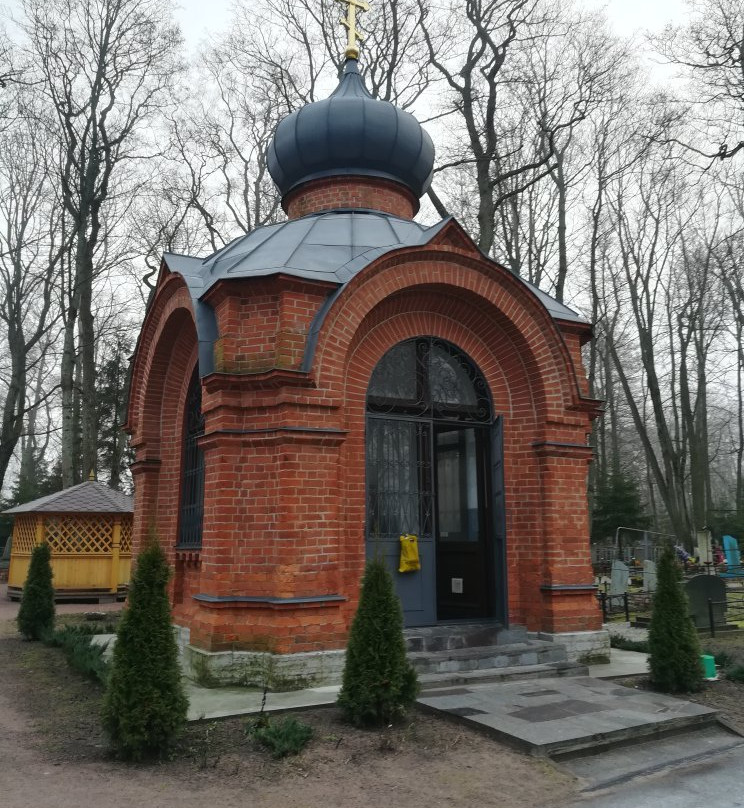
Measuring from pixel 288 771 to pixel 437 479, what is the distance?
4.44m

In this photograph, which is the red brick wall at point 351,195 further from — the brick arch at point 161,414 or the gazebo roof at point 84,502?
the gazebo roof at point 84,502

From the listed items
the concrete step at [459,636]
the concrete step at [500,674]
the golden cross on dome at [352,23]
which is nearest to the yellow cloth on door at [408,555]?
the concrete step at [459,636]

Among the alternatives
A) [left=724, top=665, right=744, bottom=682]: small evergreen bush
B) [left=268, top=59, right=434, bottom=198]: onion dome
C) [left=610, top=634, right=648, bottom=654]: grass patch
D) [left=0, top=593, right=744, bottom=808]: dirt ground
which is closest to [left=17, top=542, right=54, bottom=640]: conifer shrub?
[left=0, top=593, right=744, bottom=808]: dirt ground

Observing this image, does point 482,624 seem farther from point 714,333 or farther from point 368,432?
point 714,333

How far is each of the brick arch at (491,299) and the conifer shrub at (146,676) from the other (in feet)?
10.8

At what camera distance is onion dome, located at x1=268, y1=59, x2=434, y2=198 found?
394 inches

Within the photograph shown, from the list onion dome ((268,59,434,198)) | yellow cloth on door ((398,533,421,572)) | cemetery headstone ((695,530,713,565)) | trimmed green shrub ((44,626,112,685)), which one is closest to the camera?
trimmed green shrub ((44,626,112,685))

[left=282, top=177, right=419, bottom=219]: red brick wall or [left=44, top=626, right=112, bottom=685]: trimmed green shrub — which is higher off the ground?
[left=282, top=177, right=419, bottom=219]: red brick wall

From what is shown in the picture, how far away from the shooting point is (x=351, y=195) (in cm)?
1009

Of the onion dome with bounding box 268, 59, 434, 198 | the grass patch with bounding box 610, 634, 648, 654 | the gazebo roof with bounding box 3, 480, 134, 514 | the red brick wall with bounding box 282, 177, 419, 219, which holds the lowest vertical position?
the grass patch with bounding box 610, 634, 648, 654

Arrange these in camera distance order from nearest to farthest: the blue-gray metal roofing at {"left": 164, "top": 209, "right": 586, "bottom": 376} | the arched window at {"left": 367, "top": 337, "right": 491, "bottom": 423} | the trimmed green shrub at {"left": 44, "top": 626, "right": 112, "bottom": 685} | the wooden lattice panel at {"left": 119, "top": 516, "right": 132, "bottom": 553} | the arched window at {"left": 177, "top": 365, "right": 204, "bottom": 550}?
the trimmed green shrub at {"left": 44, "top": 626, "right": 112, "bottom": 685}, the blue-gray metal roofing at {"left": 164, "top": 209, "right": 586, "bottom": 376}, the arched window at {"left": 367, "top": 337, "right": 491, "bottom": 423}, the arched window at {"left": 177, "top": 365, "right": 204, "bottom": 550}, the wooden lattice panel at {"left": 119, "top": 516, "right": 132, "bottom": 553}

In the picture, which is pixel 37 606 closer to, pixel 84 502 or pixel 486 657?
pixel 84 502

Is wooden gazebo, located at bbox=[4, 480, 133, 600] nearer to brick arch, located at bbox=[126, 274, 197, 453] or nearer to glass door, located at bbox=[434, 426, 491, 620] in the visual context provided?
brick arch, located at bbox=[126, 274, 197, 453]

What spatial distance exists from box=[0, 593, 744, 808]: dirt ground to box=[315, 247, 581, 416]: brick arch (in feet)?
12.2
